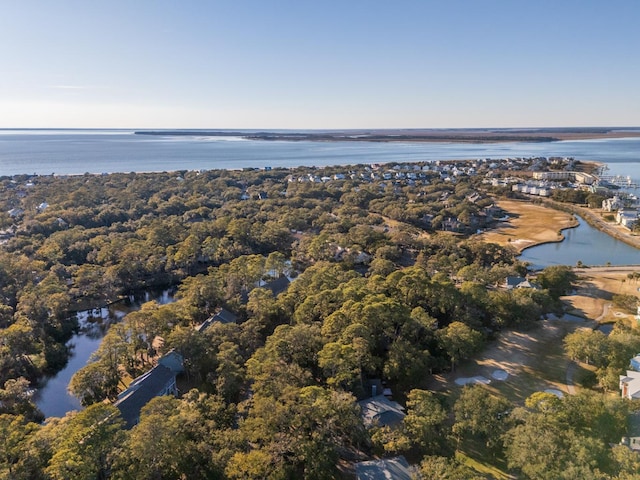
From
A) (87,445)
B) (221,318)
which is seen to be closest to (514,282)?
(221,318)

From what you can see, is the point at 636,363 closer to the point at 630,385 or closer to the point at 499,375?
the point at 630,385

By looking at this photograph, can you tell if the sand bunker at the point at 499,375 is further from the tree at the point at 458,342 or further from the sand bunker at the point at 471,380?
the tree at the point at 458,342

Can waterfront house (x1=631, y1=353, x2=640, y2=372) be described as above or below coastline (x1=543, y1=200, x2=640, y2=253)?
below

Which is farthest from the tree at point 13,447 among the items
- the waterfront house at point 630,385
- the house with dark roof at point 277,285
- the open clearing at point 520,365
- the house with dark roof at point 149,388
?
the waterfront house at point 630,385

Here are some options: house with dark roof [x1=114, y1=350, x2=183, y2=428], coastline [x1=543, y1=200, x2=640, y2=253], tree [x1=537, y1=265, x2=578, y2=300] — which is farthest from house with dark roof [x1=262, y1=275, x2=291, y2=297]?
coastline [x1=543, y1=200, x2=640, y2=253]

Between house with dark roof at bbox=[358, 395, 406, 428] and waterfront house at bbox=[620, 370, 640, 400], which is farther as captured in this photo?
waterfront house at bbox=[620, 370, 640, 400]

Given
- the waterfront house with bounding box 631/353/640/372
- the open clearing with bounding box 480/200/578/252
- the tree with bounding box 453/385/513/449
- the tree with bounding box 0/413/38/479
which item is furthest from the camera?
the open clearing with bounding box 480/200/578/252

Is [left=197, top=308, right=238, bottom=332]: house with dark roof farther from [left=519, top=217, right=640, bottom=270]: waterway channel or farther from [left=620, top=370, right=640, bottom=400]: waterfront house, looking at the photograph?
[left=519, top=217, right=640, bottom=270]: waterway channel
